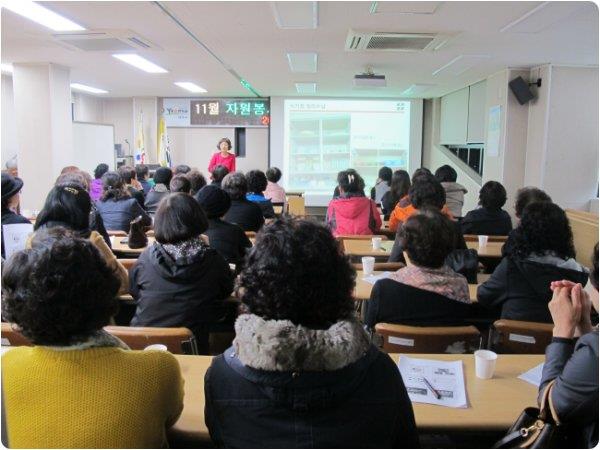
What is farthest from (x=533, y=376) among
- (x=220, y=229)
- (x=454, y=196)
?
(x=454, y=196)

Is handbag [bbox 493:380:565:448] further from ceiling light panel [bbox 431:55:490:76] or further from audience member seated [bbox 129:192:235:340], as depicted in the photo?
ceiling light panel [bbox 431:55:490:76]

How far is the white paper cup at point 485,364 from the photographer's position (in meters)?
1.75

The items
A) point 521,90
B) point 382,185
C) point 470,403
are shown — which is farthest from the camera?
point 382,185

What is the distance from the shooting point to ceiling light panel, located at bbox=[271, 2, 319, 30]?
3.78m

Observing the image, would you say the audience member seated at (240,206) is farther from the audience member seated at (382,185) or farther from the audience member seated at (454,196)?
the audience member seated at (382,185)

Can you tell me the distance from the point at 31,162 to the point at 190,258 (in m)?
5.85

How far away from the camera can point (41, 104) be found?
703 cm

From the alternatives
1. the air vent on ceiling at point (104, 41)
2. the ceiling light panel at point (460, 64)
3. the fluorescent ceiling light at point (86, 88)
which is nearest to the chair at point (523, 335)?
the air vent on ceiling at point (104, 41)

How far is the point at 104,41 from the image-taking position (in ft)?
17.4

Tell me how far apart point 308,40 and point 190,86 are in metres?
4.82

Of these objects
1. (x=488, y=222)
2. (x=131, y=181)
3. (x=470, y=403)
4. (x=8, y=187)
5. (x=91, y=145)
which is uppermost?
(x=91, y=145)

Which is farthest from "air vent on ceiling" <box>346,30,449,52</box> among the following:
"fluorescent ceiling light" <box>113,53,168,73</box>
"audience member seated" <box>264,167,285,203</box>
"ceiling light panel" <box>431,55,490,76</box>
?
"fluorescent ceiling light" <box>113,53,168,73</box>

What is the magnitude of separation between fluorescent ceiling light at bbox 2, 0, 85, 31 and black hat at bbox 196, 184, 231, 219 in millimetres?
2125

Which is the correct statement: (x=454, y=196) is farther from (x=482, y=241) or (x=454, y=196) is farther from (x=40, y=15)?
(x=40, y=15)
